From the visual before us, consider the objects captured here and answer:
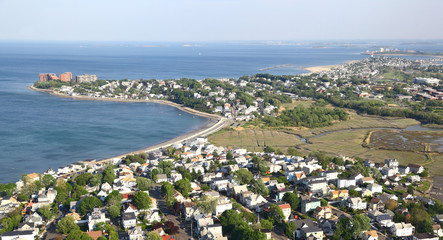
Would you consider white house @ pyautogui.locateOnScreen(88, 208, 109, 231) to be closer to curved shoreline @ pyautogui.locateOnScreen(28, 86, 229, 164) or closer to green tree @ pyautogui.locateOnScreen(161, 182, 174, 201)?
green tree @ pyautogui.locateOnScreen(161, 182, 174, 201)

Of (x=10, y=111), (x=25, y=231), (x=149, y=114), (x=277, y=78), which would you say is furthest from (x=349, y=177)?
(x=277, y=78)

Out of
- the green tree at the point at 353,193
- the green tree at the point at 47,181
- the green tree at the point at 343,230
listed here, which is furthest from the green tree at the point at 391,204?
the green tree at the point at 47,181

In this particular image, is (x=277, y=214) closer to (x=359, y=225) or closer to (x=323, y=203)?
(x=323, y=203)

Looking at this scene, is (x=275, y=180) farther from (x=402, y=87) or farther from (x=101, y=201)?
(x=402, y=87)

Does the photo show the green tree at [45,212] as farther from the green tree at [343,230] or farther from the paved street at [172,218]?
the green tree at [343,230]

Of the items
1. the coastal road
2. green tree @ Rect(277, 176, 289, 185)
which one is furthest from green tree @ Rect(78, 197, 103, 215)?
Answer: green tree @ Rect(277, 176, 289, 185)

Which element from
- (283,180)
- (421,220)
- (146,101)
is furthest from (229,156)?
(146,101)
